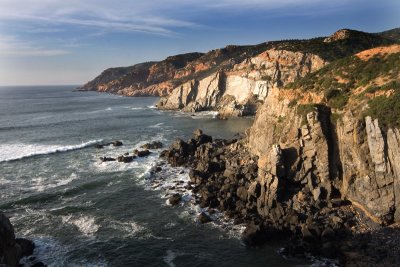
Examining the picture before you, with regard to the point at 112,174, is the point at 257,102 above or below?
above

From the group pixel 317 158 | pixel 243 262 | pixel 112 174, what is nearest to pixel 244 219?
pixel 243 262

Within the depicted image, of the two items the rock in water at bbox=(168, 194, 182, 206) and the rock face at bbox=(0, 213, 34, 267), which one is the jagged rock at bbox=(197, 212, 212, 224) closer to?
the rock in water at bbox=(168, 194, 182, 206)

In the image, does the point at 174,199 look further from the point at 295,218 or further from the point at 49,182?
Answer: the point at 49,182

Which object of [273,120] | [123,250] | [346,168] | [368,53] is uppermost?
[368,53]

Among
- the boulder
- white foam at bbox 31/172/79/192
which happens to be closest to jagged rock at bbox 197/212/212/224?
the boulder

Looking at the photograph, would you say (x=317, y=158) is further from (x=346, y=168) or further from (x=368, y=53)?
(x=368, y=53)

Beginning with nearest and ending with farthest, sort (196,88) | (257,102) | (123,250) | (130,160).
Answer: (123,250) < (130,160) < (257,102) < (196,88)

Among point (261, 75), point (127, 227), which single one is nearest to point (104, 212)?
point (127, 227)
